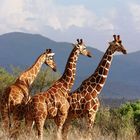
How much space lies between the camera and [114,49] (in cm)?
1515

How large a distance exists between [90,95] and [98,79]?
21.5 inches

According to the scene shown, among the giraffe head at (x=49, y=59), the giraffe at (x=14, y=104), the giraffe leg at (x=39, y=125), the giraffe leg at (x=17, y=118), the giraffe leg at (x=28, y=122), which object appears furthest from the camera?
the giraffe head at (x=49, y=59)

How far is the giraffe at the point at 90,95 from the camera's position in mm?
14625

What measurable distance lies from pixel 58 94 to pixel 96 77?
125 centimetres

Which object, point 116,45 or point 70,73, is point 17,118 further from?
point 116,45

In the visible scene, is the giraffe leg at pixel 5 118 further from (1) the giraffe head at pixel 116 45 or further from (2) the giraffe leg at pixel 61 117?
(1) the giraffe head at pixel 116 45

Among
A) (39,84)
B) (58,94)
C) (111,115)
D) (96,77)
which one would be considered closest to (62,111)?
(58,94)

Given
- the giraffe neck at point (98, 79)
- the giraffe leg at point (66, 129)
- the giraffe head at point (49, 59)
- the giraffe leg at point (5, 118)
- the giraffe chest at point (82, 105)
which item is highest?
the giraffe head at point (49, 59)

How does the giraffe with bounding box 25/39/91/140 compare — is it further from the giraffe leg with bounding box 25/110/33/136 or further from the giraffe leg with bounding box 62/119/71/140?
the giraffe leg with bounding box 62/119/71/140

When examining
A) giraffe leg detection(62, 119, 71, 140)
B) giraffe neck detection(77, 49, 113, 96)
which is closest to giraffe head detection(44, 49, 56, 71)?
giraffe neck detection(77, 49, 113, 96)

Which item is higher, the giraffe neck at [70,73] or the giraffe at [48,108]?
the giraffe neck at [70,73]

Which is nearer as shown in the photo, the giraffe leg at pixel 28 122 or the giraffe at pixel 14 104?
the giraffe leg at pixel 28 122

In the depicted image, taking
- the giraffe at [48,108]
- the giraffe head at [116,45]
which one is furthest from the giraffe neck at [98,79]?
the giraffe at [48,108]

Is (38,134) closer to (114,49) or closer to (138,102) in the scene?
(114,49)
